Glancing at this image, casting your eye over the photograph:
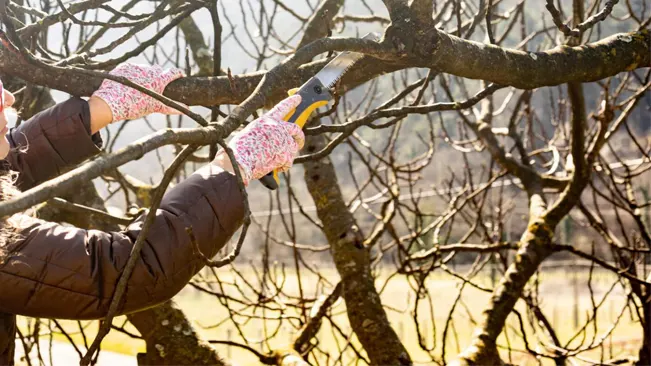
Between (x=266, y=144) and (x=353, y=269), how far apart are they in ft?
3.73

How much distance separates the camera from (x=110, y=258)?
1.13 meters

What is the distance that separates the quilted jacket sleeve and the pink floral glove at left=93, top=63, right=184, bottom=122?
25cm

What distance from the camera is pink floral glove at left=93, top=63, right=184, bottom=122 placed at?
1327 millimetres

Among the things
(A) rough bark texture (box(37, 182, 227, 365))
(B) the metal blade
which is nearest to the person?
(B) the metal blade

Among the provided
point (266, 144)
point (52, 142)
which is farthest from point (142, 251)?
point (52, 142)

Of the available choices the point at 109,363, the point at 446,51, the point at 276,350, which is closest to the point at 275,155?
the point at 446,51

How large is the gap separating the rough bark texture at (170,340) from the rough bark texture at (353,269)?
0.45 m

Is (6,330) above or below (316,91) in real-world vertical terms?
below

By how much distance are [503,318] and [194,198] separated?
1304 millimetres

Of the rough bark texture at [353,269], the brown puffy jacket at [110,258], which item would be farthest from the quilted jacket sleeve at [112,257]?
the rough bark texture at [353,269]

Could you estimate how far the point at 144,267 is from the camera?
1113 millimetres

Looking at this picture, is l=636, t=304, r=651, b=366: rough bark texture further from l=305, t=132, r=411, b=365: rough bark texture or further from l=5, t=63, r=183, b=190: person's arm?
l=5, t=63, r=183, b=190: person's arm

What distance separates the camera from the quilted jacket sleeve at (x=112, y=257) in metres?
1.09

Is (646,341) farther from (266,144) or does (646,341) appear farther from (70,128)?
(70,128)
